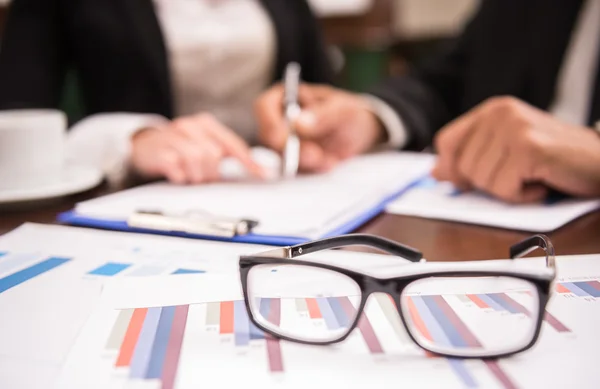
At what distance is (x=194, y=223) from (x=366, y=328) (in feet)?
0.67

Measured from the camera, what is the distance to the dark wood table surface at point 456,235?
0.38 metres

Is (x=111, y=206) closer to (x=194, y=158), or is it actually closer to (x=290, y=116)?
(x=194, y=158)

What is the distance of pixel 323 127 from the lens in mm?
723

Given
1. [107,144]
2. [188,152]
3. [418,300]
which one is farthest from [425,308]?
[107,144]

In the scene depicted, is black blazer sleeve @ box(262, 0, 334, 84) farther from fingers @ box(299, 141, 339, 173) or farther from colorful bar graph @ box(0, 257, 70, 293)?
colorful bar graph @ box(0, 257, 70, 293)

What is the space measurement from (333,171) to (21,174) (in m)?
0.37

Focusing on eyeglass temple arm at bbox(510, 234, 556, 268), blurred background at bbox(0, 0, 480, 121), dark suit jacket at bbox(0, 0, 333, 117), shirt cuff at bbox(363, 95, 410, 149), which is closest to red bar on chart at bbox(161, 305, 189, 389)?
eyeglass temple arm at bbox(510, 234, 556, 268)

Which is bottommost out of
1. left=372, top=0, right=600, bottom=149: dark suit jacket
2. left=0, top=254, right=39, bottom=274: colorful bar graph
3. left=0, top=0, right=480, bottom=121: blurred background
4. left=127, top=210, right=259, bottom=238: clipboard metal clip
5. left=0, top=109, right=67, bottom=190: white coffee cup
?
left=0, top=254, right=39, bottom=274: colorful bar graph

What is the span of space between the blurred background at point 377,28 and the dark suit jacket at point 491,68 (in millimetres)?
849

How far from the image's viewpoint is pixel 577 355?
0.23 metres

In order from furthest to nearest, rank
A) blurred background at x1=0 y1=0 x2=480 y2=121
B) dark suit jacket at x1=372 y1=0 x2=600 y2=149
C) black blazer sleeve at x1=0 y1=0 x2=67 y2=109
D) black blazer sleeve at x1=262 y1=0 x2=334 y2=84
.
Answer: blurred background at x1=0 y1=0 x2=480 y2=121
black blazer sleeve at x1=262 y1=0 x2=334 y2=84
black blazer sleeve at x1=0 y1=0 x2=67 y2=109
dark suit jacket at x1=372 y1=0 x2=600 y2=149

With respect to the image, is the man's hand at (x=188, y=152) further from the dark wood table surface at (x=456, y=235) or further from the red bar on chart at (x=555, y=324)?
the red bar on chart at (x=555, y=324)

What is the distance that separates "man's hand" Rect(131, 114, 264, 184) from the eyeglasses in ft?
1.02

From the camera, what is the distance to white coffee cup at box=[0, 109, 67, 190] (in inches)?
20.7
